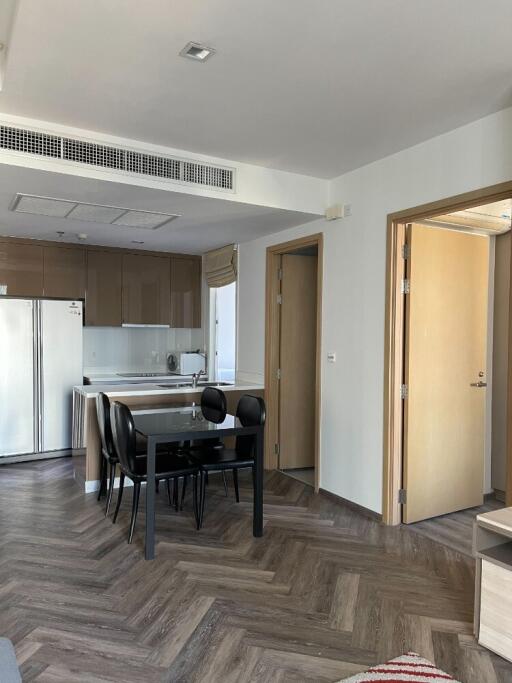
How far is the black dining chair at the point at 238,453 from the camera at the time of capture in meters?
3.44

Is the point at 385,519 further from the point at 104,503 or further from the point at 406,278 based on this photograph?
the point at 104,503

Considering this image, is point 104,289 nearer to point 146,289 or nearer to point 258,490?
point 146,289

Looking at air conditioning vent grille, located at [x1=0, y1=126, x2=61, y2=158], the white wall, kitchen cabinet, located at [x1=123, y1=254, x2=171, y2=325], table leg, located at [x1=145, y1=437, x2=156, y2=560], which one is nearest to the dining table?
table leg, located at [x1=145, y1=437, x2=156, y2=560]

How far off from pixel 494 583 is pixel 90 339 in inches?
203

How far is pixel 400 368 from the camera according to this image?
3533 millimetres

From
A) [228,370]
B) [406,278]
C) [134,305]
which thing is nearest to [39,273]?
[134,305]

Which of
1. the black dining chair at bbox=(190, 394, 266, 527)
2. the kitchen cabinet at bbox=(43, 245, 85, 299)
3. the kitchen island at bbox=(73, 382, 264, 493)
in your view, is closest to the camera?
the black dining chair at bbox=(190, 394, 266, 527)

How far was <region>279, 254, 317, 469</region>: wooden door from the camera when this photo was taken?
4941 mm

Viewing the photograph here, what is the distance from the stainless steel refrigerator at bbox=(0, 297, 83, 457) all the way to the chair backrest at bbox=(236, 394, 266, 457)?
2320mm

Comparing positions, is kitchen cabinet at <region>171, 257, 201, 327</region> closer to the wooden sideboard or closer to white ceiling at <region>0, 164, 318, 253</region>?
white ceiling at <region>0, 164, 318, 253</region>

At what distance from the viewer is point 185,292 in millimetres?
6285

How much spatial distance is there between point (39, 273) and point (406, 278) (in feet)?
12.7

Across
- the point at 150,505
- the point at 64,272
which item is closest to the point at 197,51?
the point at 150,505

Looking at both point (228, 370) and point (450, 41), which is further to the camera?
point (228, 370)
